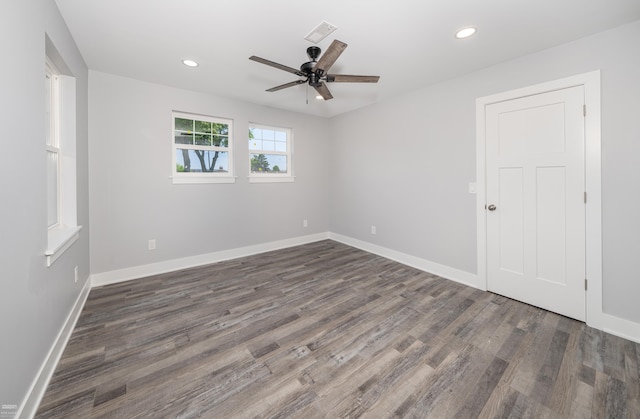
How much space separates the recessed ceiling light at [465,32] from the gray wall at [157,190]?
2511 mm

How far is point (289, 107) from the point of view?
442cm

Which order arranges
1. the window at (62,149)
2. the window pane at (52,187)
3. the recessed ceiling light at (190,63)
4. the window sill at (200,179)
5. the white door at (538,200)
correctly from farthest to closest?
the window sill at (200,179) → the recessed ceiling light at (190,63) → the white door at (538,200) → the window at (62,149) → the window pane at (52,187)

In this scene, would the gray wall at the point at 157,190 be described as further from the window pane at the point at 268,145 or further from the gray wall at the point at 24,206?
the gray wall at the point at 24,206

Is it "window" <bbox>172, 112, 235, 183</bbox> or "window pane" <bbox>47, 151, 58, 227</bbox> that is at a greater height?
"window" <bbox>172, 112, 235, 183</bbox>

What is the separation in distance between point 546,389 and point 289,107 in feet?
15.0

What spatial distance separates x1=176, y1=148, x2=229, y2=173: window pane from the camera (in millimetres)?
3643

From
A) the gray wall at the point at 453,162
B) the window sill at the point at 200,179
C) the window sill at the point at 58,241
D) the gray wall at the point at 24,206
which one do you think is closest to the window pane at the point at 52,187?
the window sill at the point at 58,241

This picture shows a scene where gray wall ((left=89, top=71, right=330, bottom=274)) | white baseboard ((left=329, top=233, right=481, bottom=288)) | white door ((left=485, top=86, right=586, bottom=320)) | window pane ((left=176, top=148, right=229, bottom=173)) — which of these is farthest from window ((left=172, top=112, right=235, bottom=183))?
white door ((left=485, top=86, right=586, bottom=320))

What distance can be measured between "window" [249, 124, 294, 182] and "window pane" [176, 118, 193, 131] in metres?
0.95

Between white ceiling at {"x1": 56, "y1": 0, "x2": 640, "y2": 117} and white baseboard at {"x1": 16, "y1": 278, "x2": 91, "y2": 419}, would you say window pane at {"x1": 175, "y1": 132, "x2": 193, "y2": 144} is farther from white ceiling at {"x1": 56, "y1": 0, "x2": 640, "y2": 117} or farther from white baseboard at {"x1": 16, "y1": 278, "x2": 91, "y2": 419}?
white baseboard at {"x1": 16, "y1": 278, "x2": 91, "y2": 419}

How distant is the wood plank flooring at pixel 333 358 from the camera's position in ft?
4.68

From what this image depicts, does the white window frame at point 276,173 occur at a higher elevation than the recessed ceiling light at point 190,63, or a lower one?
lower

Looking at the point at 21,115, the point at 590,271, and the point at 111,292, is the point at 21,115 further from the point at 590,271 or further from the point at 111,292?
the point at 590,271

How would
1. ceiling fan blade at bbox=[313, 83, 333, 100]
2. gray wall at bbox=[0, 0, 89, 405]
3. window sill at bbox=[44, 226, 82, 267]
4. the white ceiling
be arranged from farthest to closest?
ceiling fan blade at bbox=[313, 83, 333, 100], the white ceiling, window sill at bbox=[44, 226, 82, 267], gray wall at bbox=[0, 0, 89, 405]
